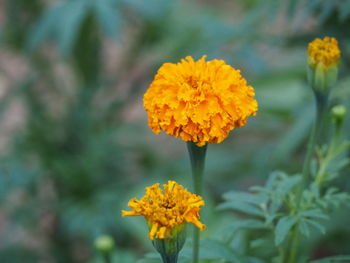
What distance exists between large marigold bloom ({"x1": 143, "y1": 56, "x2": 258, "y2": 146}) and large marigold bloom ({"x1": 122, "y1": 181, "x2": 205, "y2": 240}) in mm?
77

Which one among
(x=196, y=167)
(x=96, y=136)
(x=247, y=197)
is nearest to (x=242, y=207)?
(x=247, y=197)

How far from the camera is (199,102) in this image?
2.12 feet

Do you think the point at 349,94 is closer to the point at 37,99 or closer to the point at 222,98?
the point at 222,98

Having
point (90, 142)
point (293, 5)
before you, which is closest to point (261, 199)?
point (293, 5)

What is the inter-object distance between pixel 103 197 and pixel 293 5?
0.92 m

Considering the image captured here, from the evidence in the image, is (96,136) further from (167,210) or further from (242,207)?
(167,210)

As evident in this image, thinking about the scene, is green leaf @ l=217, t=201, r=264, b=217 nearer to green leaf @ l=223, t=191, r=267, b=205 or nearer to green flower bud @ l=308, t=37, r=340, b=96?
green leaf @ l=223, t=191, r=267, b=205

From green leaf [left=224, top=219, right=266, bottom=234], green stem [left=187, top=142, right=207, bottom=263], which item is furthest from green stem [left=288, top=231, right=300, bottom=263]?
green stem [left=187, top=142, right=207, bottom=263]

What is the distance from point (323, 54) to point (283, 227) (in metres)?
0.24

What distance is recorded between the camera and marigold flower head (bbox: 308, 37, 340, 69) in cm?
73

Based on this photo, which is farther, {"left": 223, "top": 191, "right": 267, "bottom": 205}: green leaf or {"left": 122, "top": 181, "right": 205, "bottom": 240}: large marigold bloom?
{"left": 223, "top": 191, "right": 267, "bottom": 205}: green leaf

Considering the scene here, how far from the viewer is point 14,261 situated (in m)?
1.84

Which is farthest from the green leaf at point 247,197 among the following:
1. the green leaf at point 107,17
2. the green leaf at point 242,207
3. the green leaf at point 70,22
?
the green leaf at point 70,22

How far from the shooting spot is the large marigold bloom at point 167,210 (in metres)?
0.59
